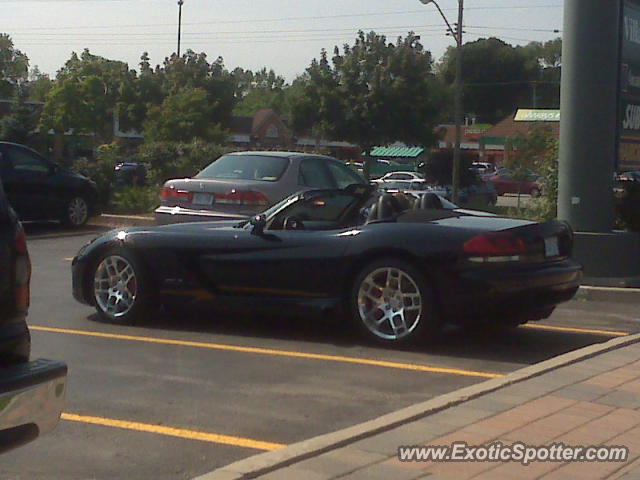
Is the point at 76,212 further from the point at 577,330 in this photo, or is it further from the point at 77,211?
the point at 577,330

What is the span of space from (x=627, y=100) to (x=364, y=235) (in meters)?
6.43

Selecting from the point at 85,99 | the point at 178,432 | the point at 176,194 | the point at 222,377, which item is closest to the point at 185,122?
the point at 85,99

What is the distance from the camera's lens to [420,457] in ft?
16.8

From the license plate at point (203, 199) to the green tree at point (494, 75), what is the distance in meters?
99.5

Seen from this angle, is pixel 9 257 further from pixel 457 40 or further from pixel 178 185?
pixel 457 40

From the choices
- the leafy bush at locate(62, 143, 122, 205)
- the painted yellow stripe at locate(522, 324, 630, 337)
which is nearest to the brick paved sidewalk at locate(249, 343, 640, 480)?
the painted yellow stripe at locate(522, 324, 630, 337)

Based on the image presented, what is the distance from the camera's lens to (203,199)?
13.5m

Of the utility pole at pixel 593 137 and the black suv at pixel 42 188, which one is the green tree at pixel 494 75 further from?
the utility pole at pixel 593 137

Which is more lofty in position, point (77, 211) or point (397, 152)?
point (397, 152)

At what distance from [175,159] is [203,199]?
10.2 m

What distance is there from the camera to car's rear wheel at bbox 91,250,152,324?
29.8 ft

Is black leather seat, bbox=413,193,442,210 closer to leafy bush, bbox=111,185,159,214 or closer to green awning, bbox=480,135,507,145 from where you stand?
leafy bush, bbox=111,185,159,214

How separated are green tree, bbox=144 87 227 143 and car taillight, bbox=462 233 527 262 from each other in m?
35.6

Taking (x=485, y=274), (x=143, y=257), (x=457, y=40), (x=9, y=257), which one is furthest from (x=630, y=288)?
(x=457, y=40)
